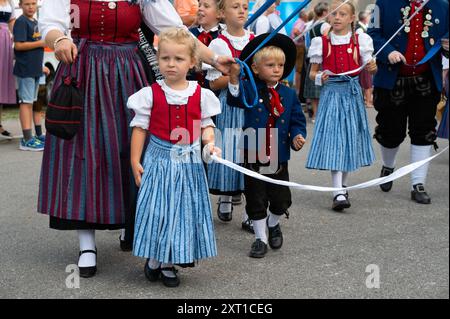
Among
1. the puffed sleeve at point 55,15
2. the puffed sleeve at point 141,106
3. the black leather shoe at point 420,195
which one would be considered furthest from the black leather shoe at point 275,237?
the puffed sleeve at point 55,15

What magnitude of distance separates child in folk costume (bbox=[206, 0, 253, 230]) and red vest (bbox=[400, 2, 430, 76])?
1.45 m

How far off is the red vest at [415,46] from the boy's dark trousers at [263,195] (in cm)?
188

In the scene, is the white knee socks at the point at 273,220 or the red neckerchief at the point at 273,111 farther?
the white knee socks at the point at 273,220

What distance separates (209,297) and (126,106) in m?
1.13

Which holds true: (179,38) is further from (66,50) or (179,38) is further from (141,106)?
(66,50)

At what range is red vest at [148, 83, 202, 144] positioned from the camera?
3975 millimetres

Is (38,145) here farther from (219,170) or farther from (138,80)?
(138,80)

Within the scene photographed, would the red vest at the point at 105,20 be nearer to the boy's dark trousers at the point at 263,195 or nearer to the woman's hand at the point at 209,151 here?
the woman's hand at the point at 209,151

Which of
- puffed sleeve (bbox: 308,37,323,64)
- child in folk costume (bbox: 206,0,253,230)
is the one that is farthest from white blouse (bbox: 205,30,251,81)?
puffed sleeve (bbox: 308,37,323,64)

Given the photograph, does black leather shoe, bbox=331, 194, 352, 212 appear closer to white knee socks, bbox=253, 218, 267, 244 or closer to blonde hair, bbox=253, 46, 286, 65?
white knee socks, bbox=253, 218, 267, 244

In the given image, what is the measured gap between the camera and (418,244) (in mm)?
4871

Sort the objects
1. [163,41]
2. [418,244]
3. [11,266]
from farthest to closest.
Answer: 1. [418,244]
2. [11,266]
3. [163,41]

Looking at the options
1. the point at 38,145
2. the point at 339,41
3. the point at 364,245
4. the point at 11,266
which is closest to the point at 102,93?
the point at 11,266

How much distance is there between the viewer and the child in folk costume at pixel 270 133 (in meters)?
4.66
